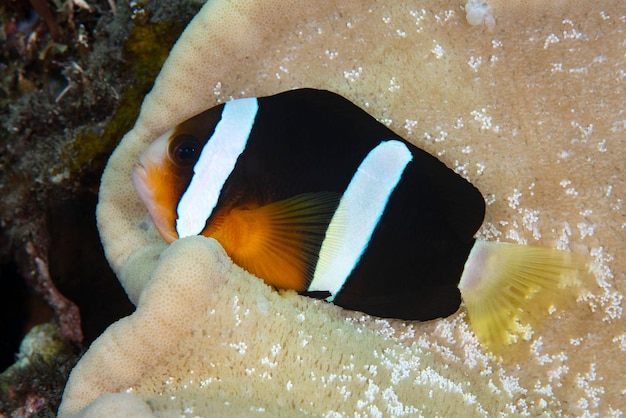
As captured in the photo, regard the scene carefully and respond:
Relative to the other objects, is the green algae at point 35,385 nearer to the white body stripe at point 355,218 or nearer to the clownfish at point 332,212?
the clownfish at point 332,212

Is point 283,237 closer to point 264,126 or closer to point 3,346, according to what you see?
point 264,126

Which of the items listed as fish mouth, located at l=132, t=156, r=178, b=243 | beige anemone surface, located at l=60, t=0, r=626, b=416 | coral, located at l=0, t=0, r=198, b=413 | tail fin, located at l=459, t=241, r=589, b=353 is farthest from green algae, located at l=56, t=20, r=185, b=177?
tail fin, located at l=459, t=241, r=589, b=353

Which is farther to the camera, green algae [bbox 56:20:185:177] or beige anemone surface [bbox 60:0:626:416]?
green algae [bbox 56:20:185:177]

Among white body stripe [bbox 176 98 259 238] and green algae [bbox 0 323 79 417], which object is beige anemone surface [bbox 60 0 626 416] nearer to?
white body stripe [bbox 176 98 259 238]

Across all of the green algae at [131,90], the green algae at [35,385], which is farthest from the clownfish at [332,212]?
the green algae at [35,385]

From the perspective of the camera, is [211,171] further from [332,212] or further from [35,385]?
[35,385]

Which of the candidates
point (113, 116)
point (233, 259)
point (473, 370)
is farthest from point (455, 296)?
point (113, 116)
